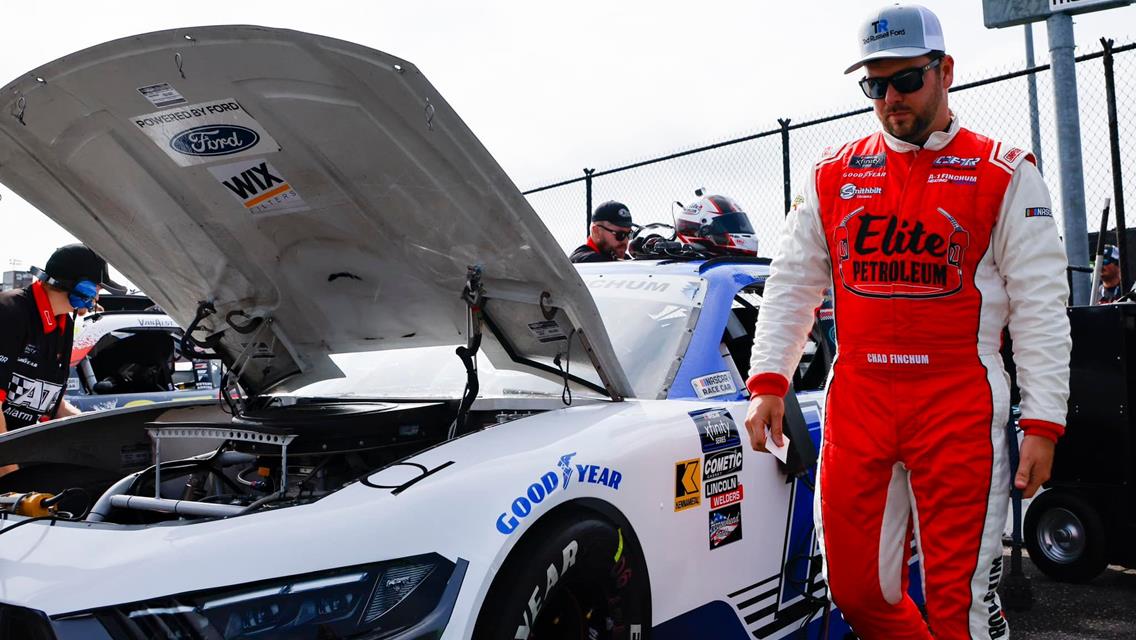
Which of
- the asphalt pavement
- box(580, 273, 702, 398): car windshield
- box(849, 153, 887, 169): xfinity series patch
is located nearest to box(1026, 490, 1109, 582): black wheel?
the asphalt pavement

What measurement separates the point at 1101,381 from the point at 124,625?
4.30m

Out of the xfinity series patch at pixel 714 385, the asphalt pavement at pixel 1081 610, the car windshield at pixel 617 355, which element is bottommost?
the asphalt pavement at pixel 1081 610

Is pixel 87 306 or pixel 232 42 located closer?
pixel 232 42

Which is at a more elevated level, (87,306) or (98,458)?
(87,306)

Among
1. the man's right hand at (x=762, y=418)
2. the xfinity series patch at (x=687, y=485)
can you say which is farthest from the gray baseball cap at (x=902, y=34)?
the xfinity series patch at (x=687, y=485)

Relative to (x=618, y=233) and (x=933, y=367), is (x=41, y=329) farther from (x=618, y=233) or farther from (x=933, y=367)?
(x=933, y=367)

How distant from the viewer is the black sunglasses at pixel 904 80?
2248 mm

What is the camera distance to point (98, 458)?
3039 millimetres

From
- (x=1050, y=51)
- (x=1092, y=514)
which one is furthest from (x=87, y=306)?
(x=1050, y=51)

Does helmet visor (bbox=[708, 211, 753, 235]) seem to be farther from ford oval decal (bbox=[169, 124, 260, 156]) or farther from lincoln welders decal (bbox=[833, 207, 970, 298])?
ford oval decal (bbox=[169, 124, 260, 156])

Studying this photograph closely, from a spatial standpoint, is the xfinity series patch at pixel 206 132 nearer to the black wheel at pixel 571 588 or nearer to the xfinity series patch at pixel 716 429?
the black wheel at pixel 571 588

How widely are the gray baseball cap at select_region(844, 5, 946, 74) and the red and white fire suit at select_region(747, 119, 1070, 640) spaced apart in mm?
212

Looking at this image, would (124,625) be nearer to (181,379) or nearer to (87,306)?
(87,306)

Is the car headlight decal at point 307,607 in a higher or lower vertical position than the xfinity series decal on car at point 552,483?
lower
